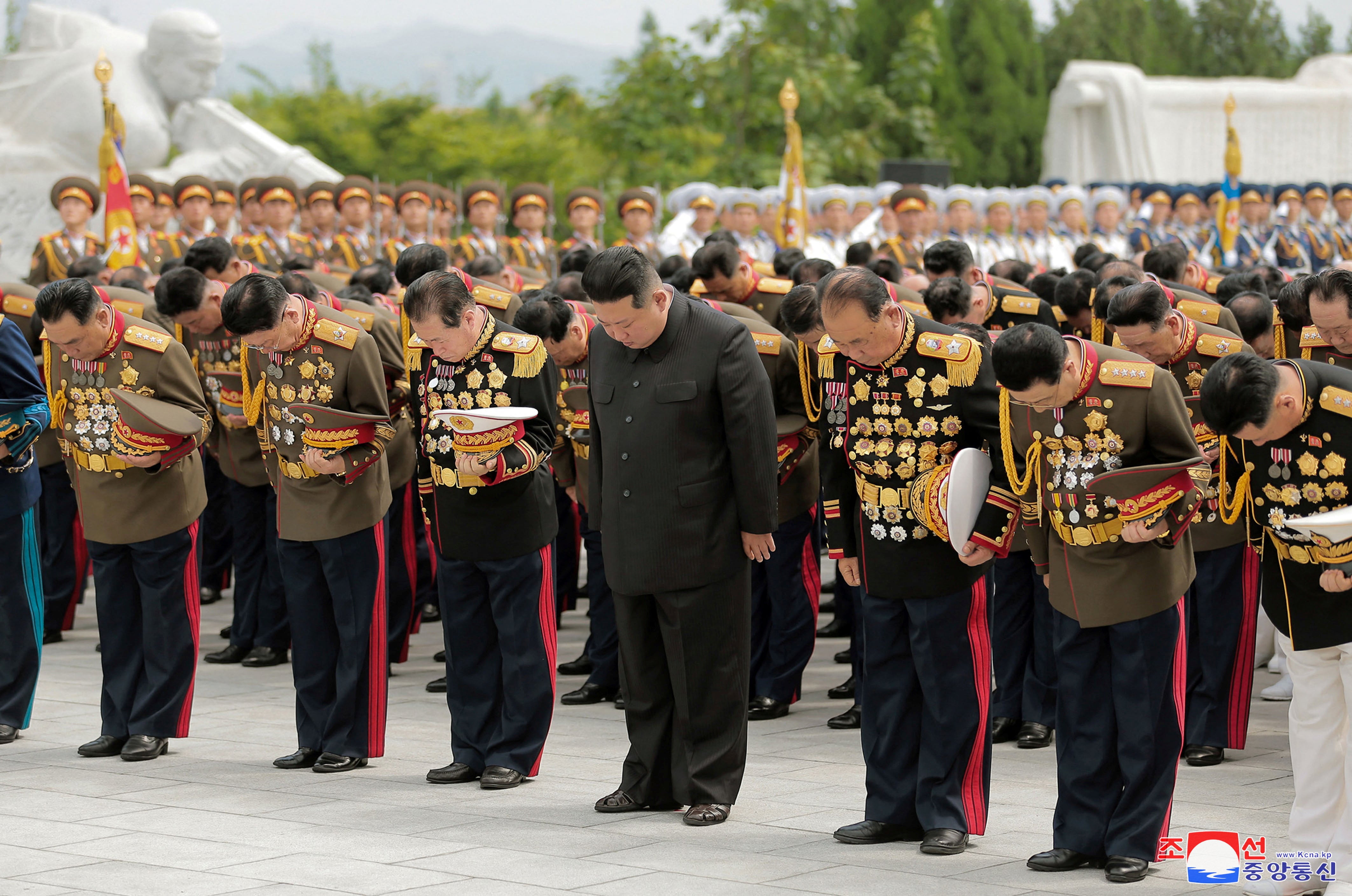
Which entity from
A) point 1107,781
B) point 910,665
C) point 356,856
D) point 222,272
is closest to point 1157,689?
point 1107,781

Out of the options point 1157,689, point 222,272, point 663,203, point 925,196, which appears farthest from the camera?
point 663,203

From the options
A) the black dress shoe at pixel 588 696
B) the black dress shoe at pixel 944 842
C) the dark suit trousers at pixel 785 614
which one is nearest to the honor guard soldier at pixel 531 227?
the black dress shoe at pixel 588 696

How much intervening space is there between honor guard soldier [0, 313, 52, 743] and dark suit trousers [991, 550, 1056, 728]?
13.0 feet

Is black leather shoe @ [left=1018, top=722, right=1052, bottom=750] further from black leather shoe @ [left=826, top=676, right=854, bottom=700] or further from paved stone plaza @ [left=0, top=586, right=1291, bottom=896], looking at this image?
black leather shoe @ [left=826, top=676, right=854, bottom=700]

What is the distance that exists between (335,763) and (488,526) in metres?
1.12

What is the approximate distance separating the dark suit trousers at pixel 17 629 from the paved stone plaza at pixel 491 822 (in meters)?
0.15

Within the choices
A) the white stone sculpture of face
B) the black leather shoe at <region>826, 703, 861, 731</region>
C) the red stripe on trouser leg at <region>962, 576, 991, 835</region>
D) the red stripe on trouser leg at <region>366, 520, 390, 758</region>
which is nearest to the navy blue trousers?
the red stripe on trouser leg at <region>366, 520, 390, 758</region>

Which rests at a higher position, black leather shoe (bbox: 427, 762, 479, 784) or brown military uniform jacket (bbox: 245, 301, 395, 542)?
brown military uniform jacket (bbox: 245, 301, 395, 542)

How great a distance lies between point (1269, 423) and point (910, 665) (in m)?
1.37

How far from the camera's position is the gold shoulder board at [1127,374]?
4840 mm

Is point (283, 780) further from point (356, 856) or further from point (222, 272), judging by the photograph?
point (222, 272)

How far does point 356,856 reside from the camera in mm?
5102

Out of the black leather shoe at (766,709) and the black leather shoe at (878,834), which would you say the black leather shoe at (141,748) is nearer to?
the black leather shoe at (766,709)

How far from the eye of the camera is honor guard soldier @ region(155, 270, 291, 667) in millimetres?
8586
